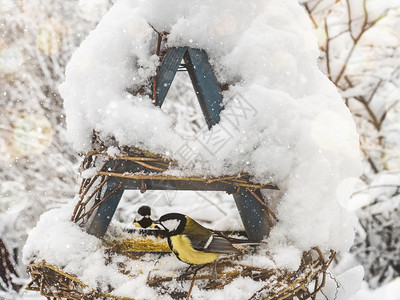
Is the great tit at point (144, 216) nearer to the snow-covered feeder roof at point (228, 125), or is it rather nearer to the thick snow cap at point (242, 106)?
the snow-covered feeder roof at point (228, 125)

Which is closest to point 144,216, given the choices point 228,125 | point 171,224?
point 171,224

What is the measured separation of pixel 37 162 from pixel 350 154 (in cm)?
404

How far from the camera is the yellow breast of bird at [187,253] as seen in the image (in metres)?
0.96

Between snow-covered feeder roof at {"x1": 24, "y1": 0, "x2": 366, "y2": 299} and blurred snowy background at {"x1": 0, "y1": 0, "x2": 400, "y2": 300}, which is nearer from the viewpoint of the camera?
snow-covered feeder roof at {"x1": 24, "y1": 0, "x2": 366, "y2": 299}

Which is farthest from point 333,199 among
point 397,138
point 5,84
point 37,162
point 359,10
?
point 5,84

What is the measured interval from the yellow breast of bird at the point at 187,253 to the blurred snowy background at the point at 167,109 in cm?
197

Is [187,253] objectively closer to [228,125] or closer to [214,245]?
[214,245]

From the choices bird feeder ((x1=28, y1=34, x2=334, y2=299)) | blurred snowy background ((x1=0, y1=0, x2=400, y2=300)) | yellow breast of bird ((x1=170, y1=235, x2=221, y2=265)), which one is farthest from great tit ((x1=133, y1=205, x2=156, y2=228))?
blurred snowy background ((x1=0, y1=0, x2=400, y2=300))

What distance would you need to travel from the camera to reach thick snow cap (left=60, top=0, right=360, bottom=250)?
0.97 meters

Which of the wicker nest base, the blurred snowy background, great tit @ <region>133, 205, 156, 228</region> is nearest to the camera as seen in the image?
the wicker nest base

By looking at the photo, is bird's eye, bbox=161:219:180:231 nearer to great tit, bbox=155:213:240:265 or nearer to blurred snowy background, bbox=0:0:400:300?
great tit, bbox=155:213:240:265

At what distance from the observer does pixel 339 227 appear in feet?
3.63

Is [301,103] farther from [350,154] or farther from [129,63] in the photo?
[129,63]

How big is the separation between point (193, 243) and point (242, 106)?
41cm
